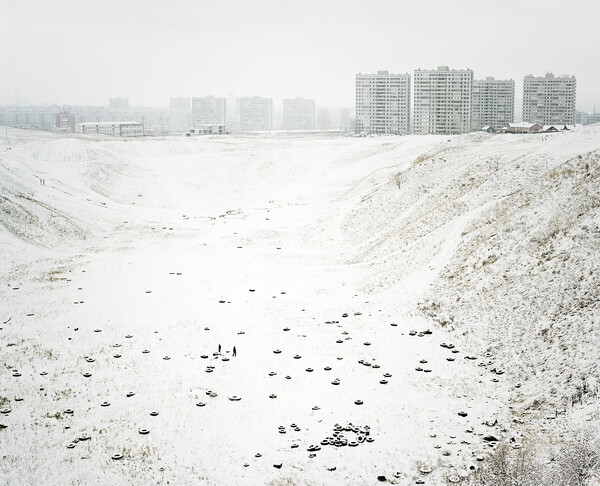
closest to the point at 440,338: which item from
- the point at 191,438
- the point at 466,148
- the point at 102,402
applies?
the point at 191,438

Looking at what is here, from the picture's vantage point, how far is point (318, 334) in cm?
2916

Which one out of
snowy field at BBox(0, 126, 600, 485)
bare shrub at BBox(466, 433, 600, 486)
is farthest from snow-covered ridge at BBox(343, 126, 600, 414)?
bare shrub at BBox(466, 433, 600, 486)

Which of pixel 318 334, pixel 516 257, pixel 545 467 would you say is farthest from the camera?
pixel 516 257

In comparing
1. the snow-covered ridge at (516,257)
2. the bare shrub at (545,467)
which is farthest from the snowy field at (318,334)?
the bare shrub at (545,467)

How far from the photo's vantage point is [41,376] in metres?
24.7

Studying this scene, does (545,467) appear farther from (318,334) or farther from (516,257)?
(516,257)

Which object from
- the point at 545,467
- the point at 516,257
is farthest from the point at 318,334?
the point at 545,467

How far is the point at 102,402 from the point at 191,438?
509cm

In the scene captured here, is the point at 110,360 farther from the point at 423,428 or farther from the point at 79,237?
the point at 79,237

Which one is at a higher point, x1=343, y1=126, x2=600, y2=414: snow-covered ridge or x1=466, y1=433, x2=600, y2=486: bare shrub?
x1=343, y1=126, x2=600, y2=414: snow-covered ridge

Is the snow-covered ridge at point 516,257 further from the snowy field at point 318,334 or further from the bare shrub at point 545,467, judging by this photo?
the bare shrub at point 545,467

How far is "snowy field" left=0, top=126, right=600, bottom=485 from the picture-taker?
18578 mm

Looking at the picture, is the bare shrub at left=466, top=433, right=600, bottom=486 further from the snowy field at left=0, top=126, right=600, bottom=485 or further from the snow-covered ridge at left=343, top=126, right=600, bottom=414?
the snow-covered ridge at left=343, top=126, right=600, bottom=414

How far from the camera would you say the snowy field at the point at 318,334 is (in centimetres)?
1858
